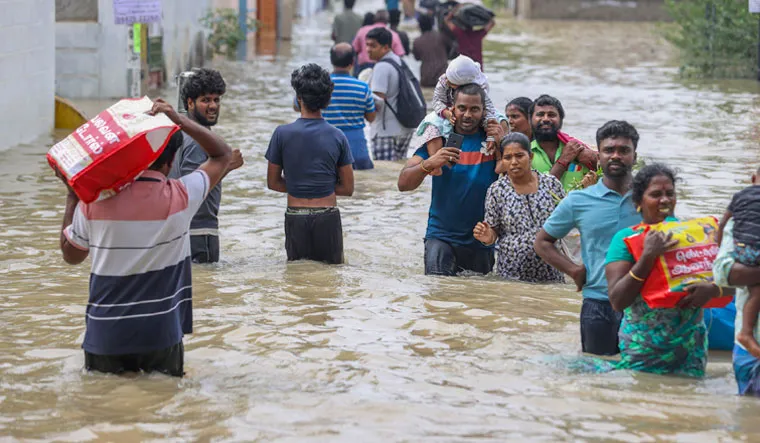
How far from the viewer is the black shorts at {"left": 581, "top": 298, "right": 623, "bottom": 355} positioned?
21.3ft

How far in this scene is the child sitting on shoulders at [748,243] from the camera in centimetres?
541

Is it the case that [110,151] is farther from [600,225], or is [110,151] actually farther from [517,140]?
[517,140]

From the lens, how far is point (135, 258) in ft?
17.9

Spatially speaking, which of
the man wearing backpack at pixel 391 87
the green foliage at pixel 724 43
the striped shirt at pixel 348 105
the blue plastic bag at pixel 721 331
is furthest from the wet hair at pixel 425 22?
the blue plastic bag at pixel 721 331

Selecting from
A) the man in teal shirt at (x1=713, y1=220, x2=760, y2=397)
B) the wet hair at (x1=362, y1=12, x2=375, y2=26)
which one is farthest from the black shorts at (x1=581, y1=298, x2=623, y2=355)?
the wet hair at (x1=362, y1=12, x2=375, y2=26)

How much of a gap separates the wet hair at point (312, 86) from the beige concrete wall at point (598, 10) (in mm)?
37420

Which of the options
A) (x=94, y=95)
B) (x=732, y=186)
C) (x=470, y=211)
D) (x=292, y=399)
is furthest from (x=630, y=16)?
(x=292, y=399)

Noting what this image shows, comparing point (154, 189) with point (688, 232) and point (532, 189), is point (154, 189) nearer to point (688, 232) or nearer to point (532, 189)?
point (688, 232)

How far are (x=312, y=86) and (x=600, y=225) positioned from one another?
2.56m

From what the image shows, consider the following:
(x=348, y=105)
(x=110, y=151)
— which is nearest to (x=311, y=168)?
(x=110, y=151)

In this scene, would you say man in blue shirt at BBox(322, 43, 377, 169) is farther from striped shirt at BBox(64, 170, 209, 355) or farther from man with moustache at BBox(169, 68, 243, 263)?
striped shirt at BBox(64, 170, 209, 355)

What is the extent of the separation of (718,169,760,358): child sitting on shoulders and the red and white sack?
2.43 metres

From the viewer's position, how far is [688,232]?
580 cm

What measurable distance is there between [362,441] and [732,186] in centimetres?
856
